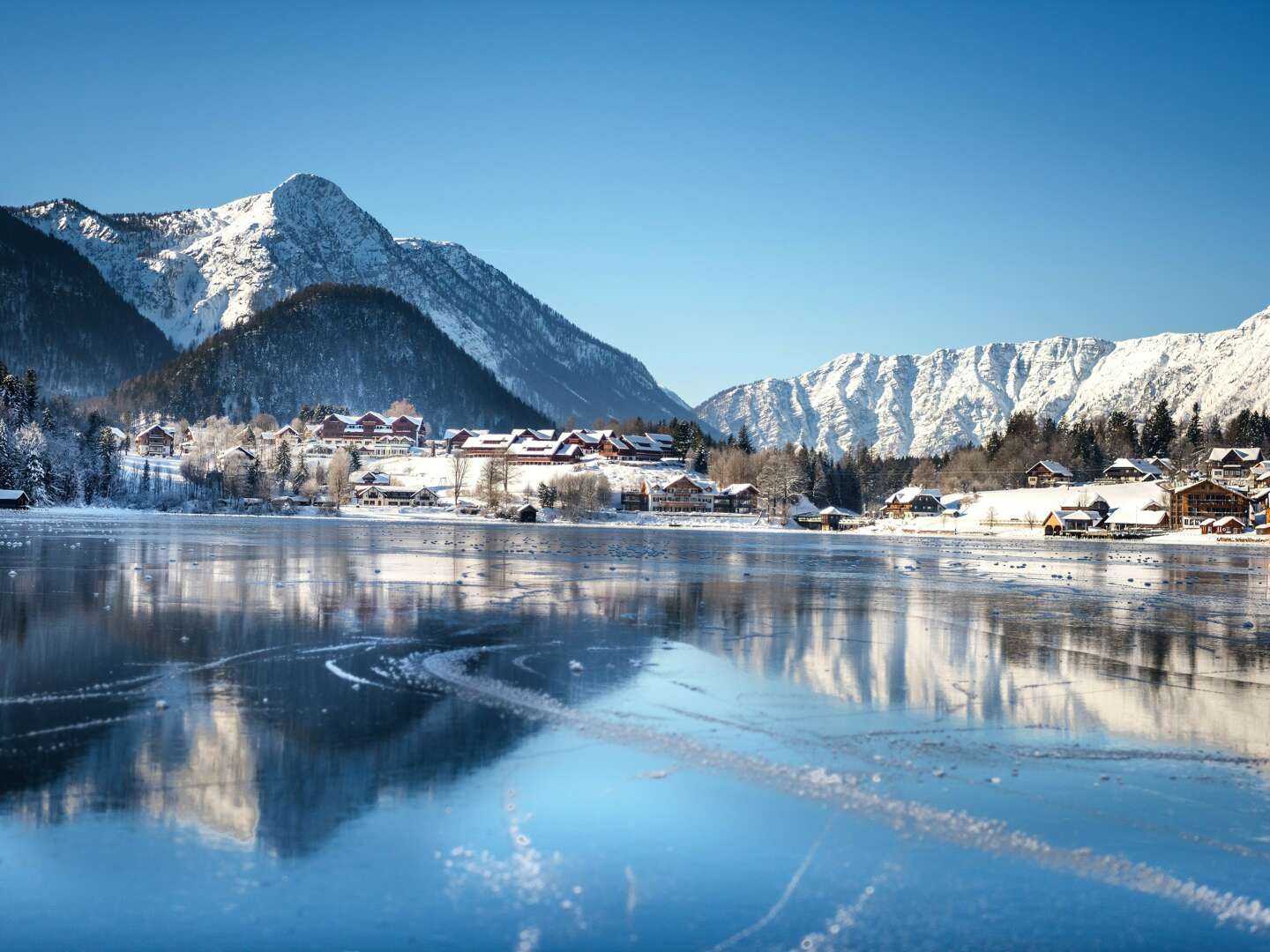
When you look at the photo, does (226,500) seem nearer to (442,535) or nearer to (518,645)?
(442,535)

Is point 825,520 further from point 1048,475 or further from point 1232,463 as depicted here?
point 1232,463

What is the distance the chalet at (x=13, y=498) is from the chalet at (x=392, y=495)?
54909mm

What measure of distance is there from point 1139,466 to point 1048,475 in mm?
13708

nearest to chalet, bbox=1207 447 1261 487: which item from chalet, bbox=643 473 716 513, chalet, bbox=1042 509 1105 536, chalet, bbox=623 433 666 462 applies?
chalet, bbox=1042 509 1105 536

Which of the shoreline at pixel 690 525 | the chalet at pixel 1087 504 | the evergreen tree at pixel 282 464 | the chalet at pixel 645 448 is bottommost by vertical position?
the shoreline at pixel 690 525

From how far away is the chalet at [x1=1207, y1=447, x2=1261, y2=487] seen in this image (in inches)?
6447

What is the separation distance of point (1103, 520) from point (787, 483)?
44635 millimetres

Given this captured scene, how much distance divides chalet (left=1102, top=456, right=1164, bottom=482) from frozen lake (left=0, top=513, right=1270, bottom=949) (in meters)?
152

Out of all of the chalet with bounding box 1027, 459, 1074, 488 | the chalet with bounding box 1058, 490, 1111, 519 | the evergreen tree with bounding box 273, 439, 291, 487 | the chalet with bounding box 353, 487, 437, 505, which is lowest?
the chalet with bounding box 1058, 490, 1111, 519

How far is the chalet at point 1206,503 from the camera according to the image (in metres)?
133

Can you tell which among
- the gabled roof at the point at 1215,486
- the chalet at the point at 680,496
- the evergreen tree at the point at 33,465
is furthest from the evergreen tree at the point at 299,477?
the gabled roof at the point at 1215,486

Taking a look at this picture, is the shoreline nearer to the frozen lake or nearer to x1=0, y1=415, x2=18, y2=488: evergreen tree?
x1=0, y1=415, x2=18, y2=488: evergreen tree

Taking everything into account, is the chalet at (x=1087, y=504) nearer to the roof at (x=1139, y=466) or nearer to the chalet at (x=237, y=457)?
the roof at (x=1139, y=466)

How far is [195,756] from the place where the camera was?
1302cm
